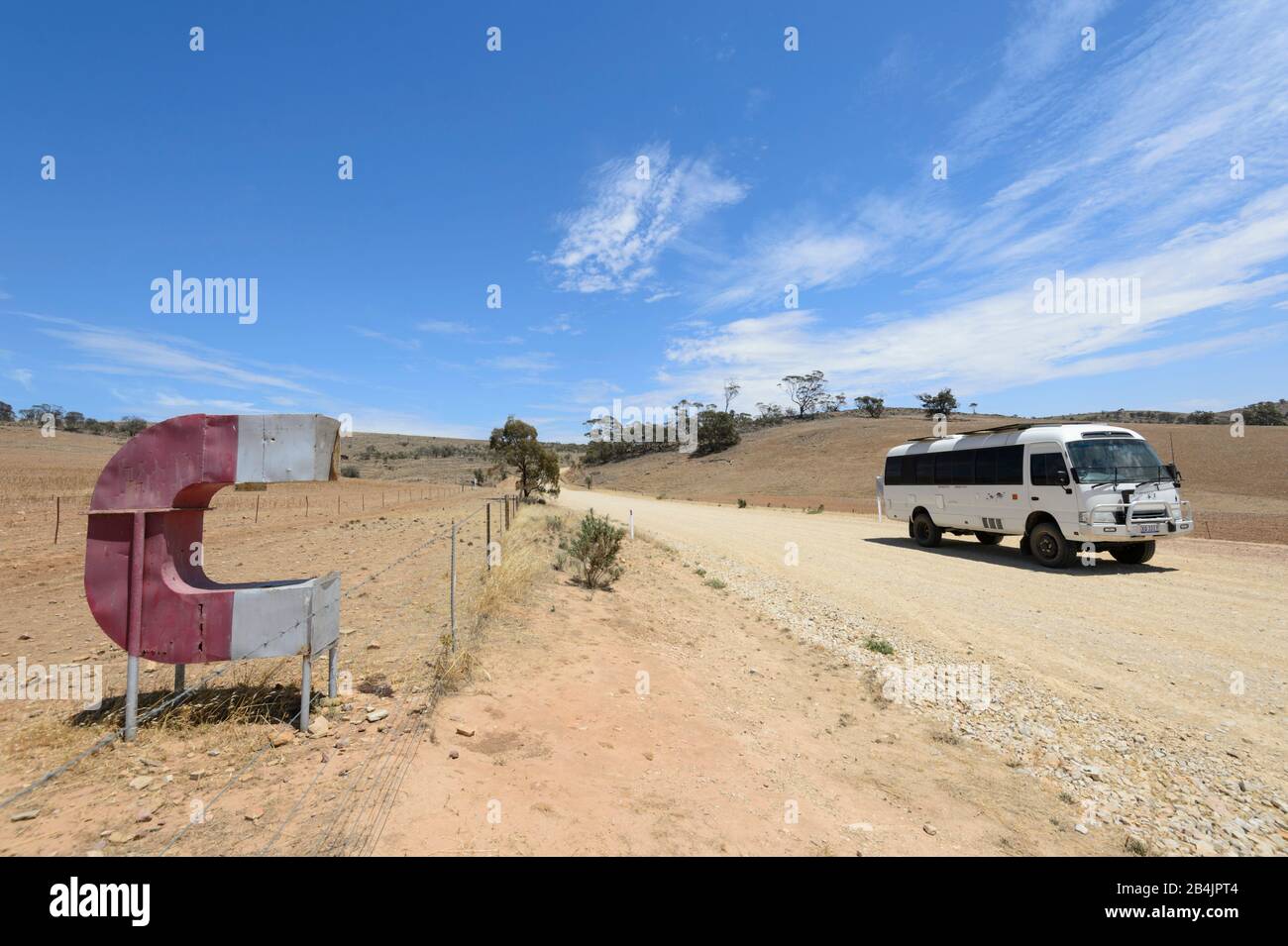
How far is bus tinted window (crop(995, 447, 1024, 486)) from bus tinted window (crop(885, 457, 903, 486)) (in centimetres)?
390

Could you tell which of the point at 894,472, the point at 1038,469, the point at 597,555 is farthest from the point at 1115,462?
the point at 597,555

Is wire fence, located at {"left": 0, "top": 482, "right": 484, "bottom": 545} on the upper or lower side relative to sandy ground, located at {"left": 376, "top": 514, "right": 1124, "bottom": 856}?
upper

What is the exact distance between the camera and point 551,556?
12.9 metres

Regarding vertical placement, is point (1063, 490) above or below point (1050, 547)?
above

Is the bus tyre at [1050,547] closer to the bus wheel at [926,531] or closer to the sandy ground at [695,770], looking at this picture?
the bus wheel at [926,531]

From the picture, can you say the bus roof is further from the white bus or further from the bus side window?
the bus side window

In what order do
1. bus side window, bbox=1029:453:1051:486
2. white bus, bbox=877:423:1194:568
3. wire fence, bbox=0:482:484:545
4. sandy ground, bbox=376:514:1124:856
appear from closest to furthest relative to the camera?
sandy ground, bbox=376:514:1124:856 < white bus, bbox=877:423:1194:568 < bus side window, bbox=1029:453:1051:486 < wire fence, bbox=0:482:484:545

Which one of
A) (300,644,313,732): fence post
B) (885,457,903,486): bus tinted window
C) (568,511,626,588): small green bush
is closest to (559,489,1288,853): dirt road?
(568,511,626,588): small green bush

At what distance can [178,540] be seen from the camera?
184 inches

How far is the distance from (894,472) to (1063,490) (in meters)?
6.29

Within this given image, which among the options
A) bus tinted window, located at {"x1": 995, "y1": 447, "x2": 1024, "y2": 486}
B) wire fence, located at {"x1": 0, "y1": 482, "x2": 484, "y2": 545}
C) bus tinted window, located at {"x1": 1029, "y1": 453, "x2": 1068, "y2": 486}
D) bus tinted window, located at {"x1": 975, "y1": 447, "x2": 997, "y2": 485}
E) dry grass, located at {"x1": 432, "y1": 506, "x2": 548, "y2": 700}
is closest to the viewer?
dry grass, located at {"x1": 432, "y1": 506, "x2": 548, "y2": 700}

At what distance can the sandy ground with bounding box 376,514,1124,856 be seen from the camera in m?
3.50

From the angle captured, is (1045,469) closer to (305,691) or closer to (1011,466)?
(1011,466)
